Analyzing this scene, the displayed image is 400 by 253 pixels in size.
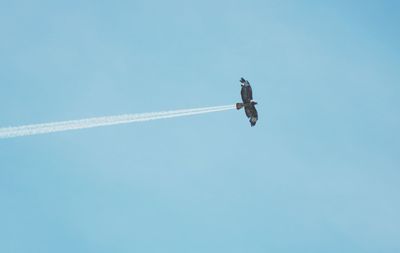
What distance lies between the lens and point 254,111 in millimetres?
161375

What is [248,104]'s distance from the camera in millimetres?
160750

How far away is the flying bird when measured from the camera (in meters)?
161

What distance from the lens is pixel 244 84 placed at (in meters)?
161

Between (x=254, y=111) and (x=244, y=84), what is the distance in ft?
17.6

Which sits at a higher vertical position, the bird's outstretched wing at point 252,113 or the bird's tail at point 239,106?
the bird's tail at point 239,106

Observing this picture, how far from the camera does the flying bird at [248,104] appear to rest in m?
161

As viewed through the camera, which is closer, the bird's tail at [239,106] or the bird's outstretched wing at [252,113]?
the bird's tail at [239,106]

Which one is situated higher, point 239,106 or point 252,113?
point 239,106

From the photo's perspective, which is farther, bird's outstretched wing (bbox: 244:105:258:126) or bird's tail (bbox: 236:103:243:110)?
bird's outstretched wing (bbox: 244:105:258:126)

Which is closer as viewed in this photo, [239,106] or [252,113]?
[239,106]

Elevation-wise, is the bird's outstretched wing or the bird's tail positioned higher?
the bird's tail
